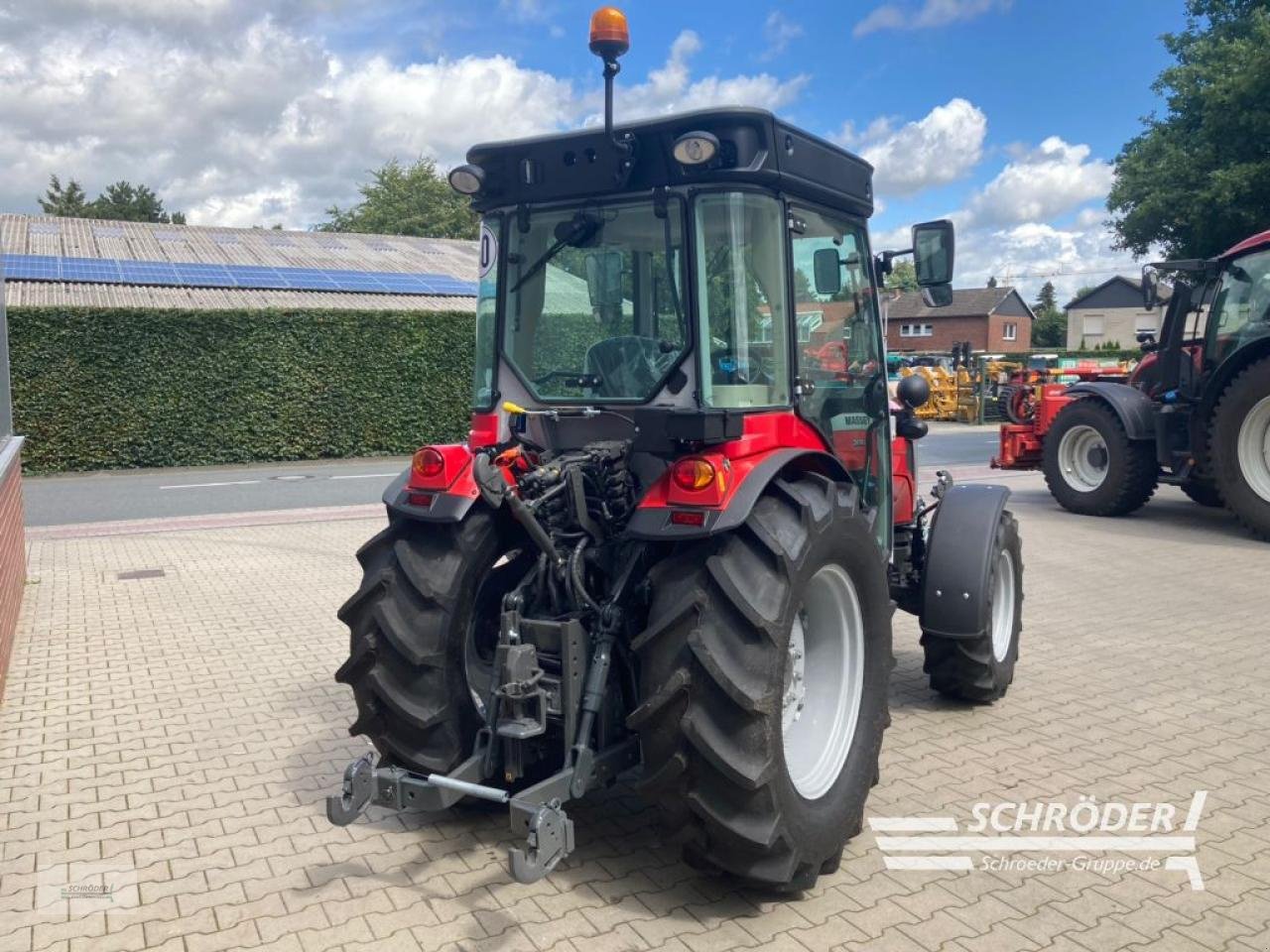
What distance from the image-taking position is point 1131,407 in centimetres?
1128

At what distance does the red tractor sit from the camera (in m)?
9.83

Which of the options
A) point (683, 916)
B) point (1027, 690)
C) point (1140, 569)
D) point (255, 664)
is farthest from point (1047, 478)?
point (683, 916)

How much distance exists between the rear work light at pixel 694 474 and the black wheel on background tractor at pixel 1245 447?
8.37 m

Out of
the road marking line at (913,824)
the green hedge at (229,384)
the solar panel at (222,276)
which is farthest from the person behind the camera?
the solar panel at (222,276)

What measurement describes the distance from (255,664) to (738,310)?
4.09 m

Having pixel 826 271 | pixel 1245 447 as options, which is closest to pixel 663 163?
pixel 826 271

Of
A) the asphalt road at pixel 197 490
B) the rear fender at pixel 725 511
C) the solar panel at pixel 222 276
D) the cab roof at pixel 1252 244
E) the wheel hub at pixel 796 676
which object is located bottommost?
the asphalt road at pixel 197 490

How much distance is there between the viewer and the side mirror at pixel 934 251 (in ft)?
14.9

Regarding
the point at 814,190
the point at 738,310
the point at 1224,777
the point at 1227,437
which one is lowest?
the point at 1224,777

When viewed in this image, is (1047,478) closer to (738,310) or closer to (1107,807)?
(1107,807)

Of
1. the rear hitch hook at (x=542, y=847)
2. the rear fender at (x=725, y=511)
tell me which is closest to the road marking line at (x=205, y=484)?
the rear fender at (x=725, y=511)

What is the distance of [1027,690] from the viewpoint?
18.7 feet

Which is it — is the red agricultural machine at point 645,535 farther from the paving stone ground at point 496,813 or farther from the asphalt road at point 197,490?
the asphalt road at point 197,490

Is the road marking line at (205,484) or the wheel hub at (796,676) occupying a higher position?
the wheel hub at (796,676)
